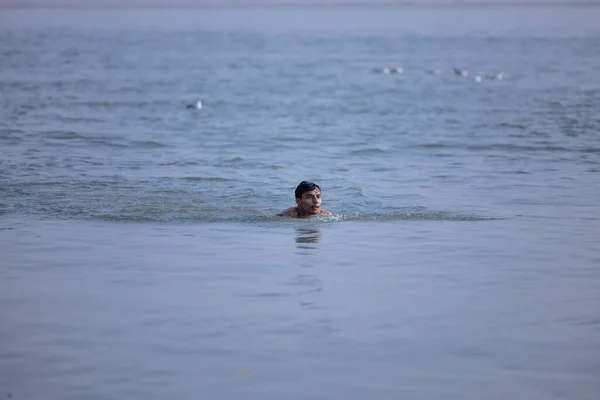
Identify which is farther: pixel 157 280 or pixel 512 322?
pixel 157 280

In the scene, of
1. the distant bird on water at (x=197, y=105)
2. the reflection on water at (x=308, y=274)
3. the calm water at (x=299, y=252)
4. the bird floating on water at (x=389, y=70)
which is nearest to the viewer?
the calm water at (x=299, y=252)

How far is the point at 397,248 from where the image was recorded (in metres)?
12.2

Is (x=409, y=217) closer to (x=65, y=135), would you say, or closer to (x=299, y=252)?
(x=299, y=252)

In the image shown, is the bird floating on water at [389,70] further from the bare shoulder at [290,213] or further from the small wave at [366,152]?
the bare shoulder at [290,213]

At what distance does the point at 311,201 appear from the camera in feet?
45.0

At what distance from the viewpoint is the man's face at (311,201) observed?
1369 centimetres

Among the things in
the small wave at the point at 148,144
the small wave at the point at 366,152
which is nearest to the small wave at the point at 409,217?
the small wave at the point at 366,152

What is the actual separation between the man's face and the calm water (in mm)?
238

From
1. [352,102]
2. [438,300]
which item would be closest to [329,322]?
[438,300]

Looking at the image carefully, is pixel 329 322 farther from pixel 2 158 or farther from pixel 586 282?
pixel 2 158

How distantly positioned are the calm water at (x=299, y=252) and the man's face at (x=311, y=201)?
238mm

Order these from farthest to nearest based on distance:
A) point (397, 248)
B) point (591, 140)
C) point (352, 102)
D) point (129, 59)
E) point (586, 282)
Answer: point (129, 59), point (352, 102), point (591, 140), point (397, 248), point (586, 282)

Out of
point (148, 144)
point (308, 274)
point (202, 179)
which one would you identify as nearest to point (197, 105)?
point (148, 144)

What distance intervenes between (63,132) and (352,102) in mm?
10082
